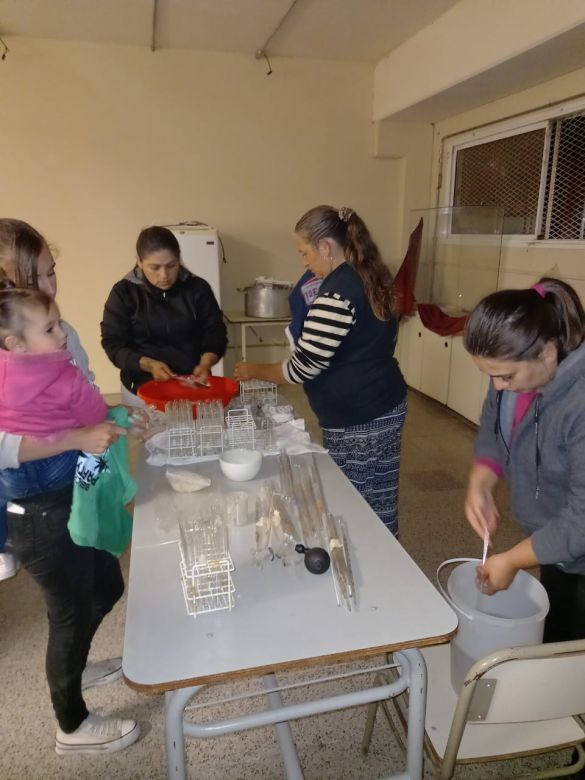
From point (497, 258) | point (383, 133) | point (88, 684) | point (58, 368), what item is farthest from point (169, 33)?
point (88, 684)

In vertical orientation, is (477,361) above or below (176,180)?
below

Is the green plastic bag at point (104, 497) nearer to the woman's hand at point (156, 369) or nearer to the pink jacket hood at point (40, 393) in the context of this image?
the pink jacket hood at point (40, 393)

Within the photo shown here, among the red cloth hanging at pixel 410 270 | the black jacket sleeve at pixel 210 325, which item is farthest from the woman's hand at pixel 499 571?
the red cloth hanging at pixel 410 270

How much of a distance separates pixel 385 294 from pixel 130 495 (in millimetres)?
913

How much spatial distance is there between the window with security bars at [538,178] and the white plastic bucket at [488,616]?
8.99 feet

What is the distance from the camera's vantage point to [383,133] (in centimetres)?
455

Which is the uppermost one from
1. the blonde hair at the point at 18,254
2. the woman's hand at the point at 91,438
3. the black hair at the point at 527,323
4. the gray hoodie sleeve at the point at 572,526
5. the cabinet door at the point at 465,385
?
the blonde hair at the point at 18,254

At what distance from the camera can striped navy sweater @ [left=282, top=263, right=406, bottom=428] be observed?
1.52 metres

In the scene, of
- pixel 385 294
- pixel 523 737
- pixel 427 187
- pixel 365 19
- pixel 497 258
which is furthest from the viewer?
pixel 427 187

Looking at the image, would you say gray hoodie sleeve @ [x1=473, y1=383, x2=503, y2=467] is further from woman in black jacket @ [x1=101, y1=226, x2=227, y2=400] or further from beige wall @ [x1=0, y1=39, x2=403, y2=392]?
beige wall @ [x1=0, y1=39, x2=403, y2=392]

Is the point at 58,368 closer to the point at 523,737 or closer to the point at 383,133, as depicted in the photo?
the point at 523,737

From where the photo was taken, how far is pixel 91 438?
43.8 inches

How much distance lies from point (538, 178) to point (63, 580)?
367 cm

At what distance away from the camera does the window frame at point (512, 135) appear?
3.23m
